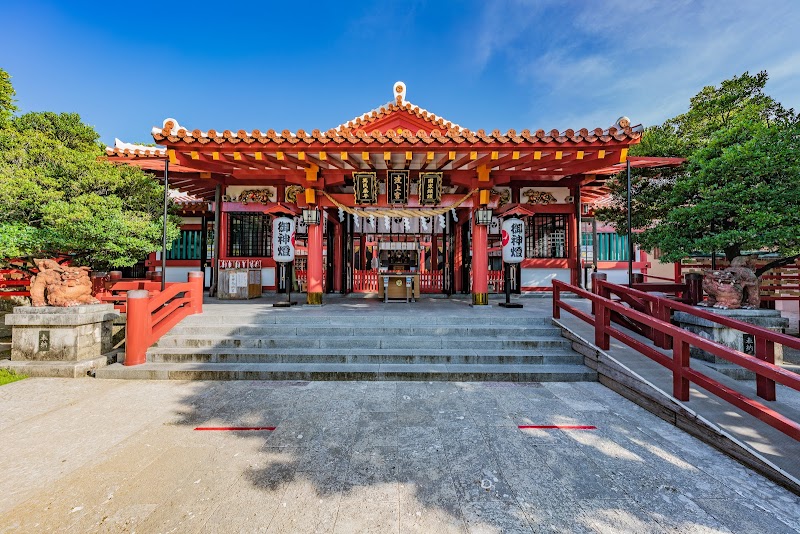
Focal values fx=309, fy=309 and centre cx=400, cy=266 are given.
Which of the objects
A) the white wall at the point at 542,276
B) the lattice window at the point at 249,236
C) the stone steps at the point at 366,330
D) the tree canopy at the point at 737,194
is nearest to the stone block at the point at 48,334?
the stone steps at the point at 366,330

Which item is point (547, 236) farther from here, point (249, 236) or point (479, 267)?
point (249, 236)

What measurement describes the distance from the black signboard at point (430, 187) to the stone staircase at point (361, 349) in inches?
117

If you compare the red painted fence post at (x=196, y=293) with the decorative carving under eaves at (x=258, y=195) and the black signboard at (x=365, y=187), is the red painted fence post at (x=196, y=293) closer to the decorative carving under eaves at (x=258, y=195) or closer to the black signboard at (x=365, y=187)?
the black signboard at (x=365, y=187)

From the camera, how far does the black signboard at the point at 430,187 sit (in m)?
7.45

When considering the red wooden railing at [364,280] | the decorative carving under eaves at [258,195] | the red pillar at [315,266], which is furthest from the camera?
the red wooden railing at [364,280]

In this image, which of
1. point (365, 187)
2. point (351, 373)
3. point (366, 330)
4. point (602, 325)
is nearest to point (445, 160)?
point (365, 187)

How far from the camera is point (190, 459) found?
2.69 metres

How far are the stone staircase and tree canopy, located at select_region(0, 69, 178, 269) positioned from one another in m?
2.65

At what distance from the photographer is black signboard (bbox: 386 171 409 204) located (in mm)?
7449

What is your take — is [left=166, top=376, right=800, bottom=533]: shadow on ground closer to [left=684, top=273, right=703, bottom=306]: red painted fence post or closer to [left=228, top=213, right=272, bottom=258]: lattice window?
[left=684, top=273, right=703, bottom=306]: red painted fence post

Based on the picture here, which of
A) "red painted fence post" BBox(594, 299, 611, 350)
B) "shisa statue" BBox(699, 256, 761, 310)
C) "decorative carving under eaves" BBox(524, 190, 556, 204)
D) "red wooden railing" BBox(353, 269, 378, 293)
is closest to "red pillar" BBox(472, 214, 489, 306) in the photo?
"red painted fence post" BBox(594, 299, 611, 350)

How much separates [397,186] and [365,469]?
242 inches

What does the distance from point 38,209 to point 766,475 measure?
34.9ft

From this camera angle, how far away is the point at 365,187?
743 centimetres
